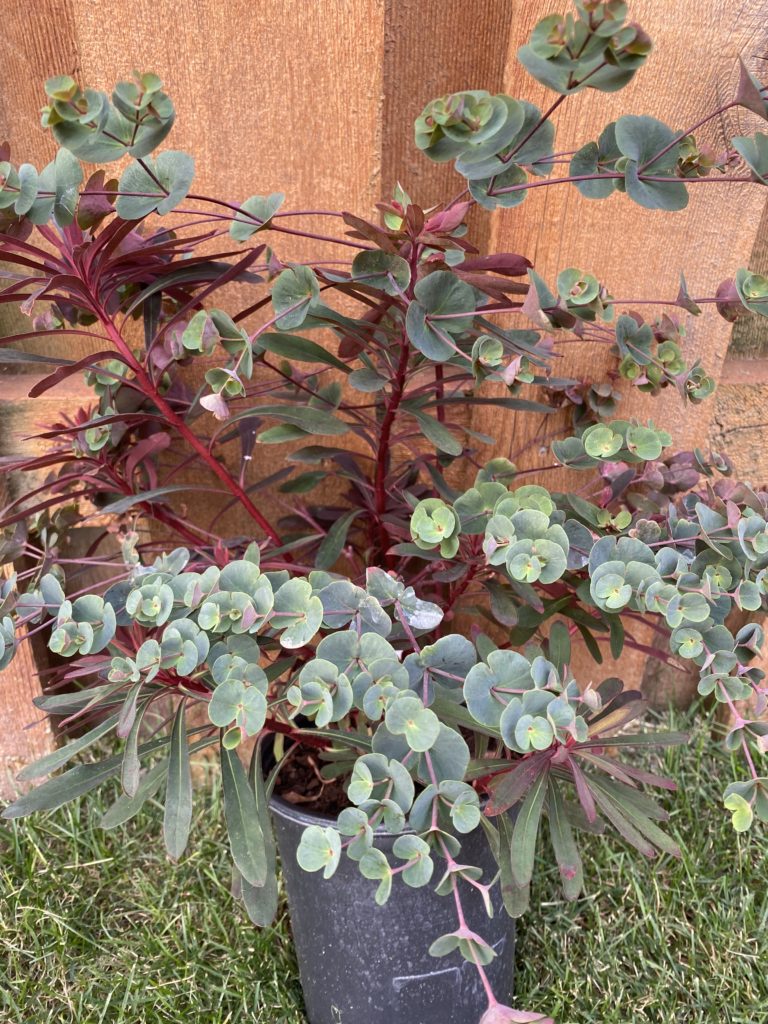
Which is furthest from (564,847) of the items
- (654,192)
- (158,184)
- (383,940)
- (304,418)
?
(158,184)

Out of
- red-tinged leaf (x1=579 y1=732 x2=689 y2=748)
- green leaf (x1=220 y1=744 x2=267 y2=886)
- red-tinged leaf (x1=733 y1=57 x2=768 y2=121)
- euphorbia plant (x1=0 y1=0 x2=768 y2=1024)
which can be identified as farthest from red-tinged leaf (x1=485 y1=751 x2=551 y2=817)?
red-tinged leaf (x1=733 y1=57 x2=768 y2=121)

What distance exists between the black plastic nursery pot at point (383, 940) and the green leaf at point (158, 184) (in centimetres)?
68

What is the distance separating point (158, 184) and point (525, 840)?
680 millimetres

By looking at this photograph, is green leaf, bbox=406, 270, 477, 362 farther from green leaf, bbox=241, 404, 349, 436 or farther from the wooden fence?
the wooden fence

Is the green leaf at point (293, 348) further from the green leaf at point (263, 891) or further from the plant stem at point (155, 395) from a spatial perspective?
the green leaf at point (263, 891)

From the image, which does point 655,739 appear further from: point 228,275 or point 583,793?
point 228,275

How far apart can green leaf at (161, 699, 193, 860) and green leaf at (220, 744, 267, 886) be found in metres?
0.04

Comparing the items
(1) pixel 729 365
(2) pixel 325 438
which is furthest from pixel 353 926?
(1) pixel 729 365

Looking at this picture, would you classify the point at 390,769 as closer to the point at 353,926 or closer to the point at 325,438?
the point at 353,926

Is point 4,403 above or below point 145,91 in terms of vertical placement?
below

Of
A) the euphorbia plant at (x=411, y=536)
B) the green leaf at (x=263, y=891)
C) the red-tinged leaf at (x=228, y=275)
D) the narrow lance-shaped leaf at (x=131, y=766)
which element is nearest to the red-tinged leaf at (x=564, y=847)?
the euphorbia plant at (x=411, y=536)

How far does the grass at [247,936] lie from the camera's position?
3.63ft

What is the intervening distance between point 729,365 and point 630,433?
0.60 metres

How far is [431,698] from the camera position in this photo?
69 cm
